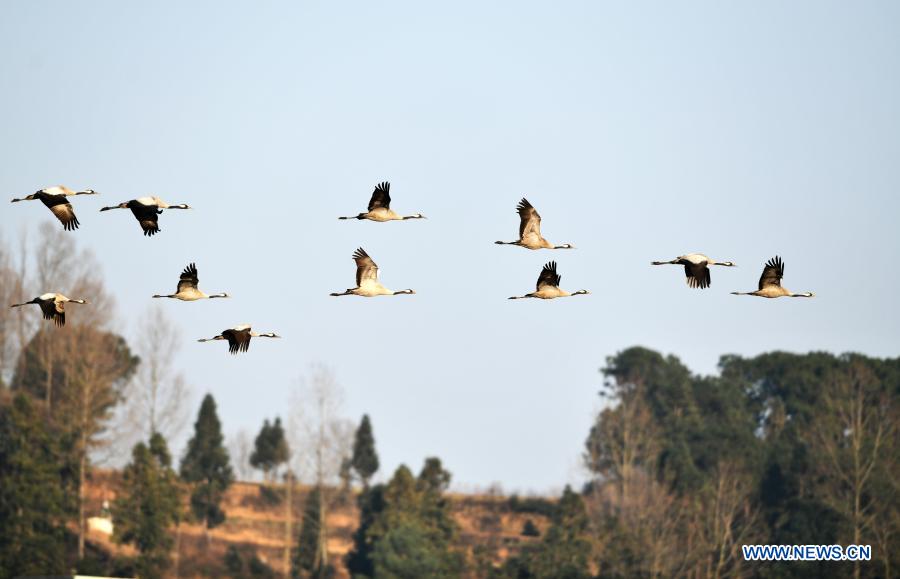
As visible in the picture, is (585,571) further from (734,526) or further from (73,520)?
(73,520)

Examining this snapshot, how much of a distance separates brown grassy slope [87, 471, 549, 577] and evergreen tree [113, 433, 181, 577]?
2.63 m

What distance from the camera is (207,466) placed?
271 ft

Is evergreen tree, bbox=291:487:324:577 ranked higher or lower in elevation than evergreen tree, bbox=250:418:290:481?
lower

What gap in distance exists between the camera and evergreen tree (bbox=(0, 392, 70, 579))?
64438 millimetres

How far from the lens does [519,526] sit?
306ft

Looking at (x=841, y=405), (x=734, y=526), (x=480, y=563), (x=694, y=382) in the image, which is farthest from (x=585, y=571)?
(x=694, y=382)

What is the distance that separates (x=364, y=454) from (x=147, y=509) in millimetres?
Result: 20427

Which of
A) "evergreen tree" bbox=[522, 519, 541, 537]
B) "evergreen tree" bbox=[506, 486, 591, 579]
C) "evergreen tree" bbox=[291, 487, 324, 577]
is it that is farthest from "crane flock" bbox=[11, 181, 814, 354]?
"evergreen tree" bbox=[522, 519, 541, 537]

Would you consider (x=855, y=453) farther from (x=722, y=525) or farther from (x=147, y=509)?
(x=147, y=509)

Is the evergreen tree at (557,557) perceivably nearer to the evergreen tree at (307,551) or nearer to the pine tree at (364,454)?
the evergreen tree at (307,551)

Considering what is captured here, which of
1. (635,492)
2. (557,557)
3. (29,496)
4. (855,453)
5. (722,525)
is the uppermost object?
(855,453)

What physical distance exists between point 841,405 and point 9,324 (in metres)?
43.7

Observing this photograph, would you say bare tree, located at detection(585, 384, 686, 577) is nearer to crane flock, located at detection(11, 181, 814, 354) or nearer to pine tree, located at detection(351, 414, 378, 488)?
pine tree, located at detection(351, 414, 378, 488)

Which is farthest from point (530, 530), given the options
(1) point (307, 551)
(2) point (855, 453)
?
(2) point (855, 453)
